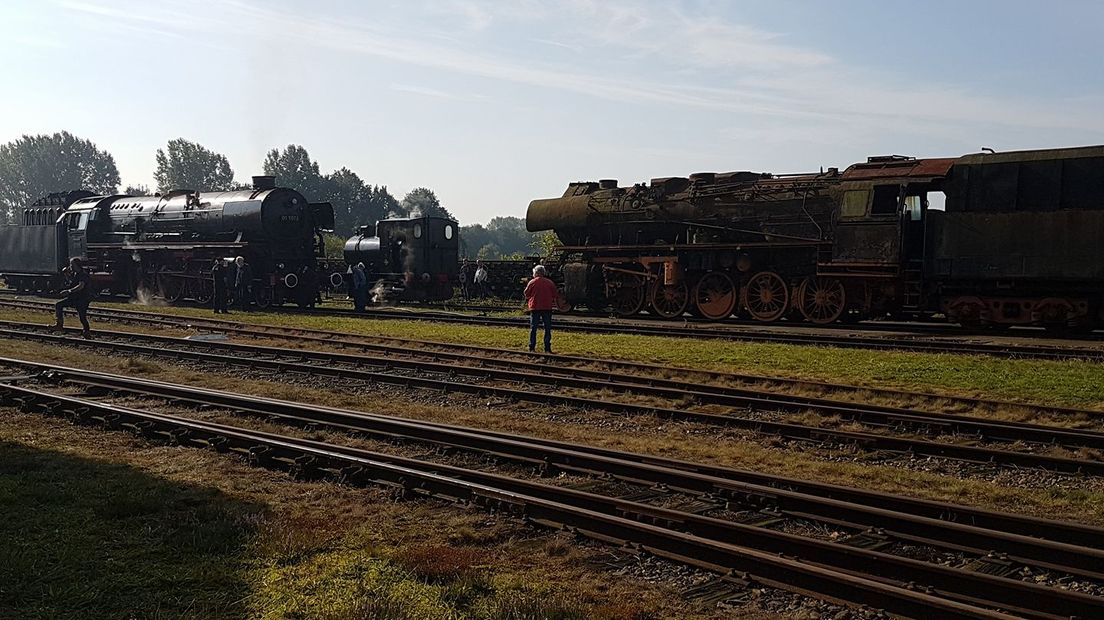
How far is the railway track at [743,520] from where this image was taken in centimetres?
518

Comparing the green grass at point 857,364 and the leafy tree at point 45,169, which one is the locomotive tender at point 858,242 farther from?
the leafy tree at point 45,169

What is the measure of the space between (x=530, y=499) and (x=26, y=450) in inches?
215

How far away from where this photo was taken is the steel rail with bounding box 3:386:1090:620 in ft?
16.5

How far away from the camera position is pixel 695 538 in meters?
6.02

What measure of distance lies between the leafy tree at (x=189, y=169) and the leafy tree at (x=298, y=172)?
7.44m

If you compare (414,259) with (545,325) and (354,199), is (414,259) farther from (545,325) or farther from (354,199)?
(354,199)

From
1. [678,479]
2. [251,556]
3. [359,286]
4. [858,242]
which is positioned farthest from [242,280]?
[251,556]

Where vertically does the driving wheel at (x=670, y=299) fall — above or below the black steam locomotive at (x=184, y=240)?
below

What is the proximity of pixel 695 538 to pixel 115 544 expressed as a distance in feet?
12.8

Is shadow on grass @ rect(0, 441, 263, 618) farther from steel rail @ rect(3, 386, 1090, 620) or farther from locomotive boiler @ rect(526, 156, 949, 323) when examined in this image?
locomotive boiler @ rect(526, 156, 949, 323)

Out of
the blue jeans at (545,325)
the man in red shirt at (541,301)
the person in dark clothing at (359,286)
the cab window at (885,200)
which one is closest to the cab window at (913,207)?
Result: the cab window at (885,200)

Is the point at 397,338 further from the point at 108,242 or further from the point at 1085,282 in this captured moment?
the point at 108,242

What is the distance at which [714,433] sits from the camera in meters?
10.4

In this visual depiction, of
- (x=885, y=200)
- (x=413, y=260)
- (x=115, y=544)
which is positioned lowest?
(x=115, y=544)
